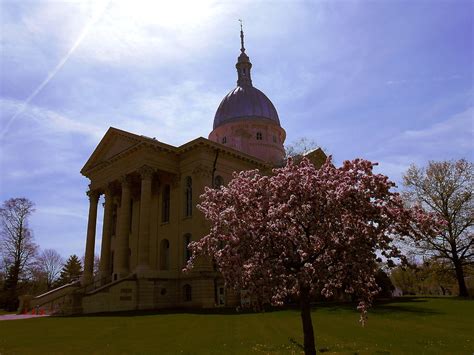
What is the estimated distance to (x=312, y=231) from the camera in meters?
9.34

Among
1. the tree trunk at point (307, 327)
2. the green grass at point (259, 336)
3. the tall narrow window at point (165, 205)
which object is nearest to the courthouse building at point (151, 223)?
the tall narrow window at point (165, 205)

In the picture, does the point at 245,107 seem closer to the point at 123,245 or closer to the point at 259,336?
the point at 123,245

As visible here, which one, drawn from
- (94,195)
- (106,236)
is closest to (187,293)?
(106,236)

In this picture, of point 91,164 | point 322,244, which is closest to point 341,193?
point 322,244

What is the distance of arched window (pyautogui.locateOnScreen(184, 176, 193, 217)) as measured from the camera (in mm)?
34344

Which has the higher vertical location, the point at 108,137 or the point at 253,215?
the point at 108,137

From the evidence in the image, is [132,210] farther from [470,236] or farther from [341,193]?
[341,193]

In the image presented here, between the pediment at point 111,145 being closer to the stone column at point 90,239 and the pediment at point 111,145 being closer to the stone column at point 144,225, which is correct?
the stone column at point 144,225

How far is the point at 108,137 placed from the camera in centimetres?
3822

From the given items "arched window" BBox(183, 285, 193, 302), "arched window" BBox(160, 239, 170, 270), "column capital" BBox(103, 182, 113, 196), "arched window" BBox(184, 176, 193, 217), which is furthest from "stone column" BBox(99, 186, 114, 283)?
"arched window" BBox(183, 285, 193, 302)

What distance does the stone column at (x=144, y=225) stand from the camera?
3164 centimetres

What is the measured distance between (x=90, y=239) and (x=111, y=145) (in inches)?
374

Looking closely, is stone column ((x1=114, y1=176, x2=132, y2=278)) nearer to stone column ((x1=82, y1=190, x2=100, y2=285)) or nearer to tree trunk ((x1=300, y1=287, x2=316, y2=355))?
stone column ((x1=82, y1=190, x2=100, y2=285))

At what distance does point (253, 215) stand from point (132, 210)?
31.8m
